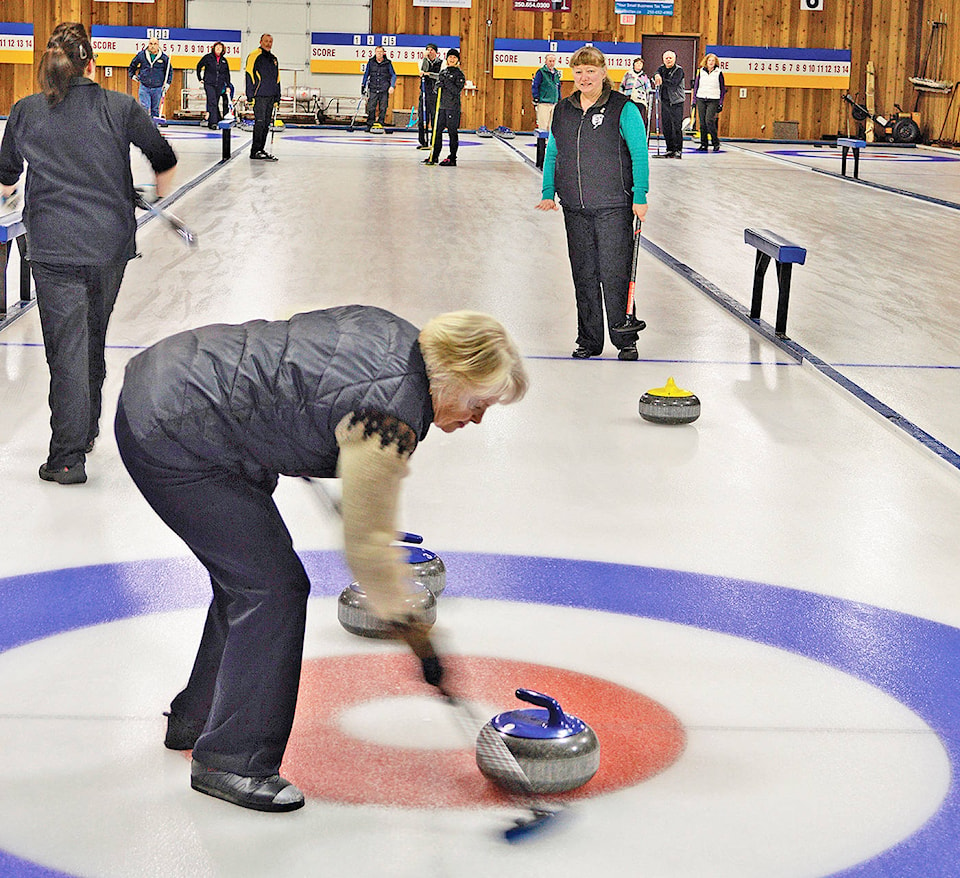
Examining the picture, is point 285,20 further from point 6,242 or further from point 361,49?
point 6,242

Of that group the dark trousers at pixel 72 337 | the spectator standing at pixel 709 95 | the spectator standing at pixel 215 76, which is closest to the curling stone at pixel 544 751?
the dark trousers at pixel 72 337

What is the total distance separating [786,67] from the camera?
114 ft

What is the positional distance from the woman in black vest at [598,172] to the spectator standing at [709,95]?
18.6 meters

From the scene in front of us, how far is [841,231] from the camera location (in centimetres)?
1569

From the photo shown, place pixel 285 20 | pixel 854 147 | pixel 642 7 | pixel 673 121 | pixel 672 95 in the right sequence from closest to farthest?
pixel 854 147 < pixel 672 95 < pixel 673 121 < pixel 285 20 < pixel 642 7

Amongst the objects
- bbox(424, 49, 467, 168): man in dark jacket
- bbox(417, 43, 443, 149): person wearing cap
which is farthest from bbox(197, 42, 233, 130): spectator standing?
bbox(424, 49, 467, 168): man in dark jacket

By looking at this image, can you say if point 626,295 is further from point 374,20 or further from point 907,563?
point 374,20

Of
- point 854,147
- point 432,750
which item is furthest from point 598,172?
point 854,147

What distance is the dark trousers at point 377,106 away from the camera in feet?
105

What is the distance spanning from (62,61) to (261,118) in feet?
55.3

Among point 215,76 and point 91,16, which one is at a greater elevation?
point 91,16

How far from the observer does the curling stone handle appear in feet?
10.8

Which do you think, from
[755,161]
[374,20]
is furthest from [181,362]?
[374,20]

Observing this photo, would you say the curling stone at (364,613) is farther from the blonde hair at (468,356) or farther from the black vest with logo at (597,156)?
the black vest with logo at (597,156)
